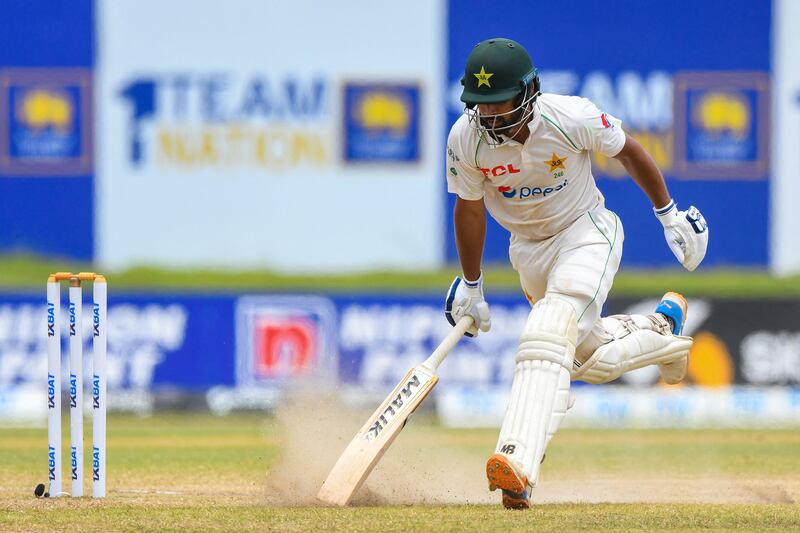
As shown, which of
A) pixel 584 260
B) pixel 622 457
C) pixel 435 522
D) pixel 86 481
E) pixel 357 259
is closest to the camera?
pixel 435 522

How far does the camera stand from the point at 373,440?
5.46 metres

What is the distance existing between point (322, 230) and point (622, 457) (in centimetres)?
563

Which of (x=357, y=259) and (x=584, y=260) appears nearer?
(x=584, y=260)

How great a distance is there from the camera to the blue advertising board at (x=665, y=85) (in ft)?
44.0

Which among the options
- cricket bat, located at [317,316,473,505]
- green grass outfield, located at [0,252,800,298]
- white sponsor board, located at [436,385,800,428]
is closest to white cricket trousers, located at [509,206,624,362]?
cricket bat, located at [317,316,473,505]

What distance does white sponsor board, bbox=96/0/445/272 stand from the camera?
1328cm

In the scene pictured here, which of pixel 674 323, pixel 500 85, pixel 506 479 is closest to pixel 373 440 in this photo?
pixel 506 479

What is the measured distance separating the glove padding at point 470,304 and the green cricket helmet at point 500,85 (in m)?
0.76

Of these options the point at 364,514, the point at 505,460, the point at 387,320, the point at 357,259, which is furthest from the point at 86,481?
the point at 357,259

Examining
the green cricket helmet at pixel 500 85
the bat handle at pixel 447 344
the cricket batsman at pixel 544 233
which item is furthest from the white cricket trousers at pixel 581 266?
the green cricket helmet at pixel 500 85

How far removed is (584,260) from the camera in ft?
18.4

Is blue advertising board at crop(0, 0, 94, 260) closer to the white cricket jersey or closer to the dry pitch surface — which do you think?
the dry pitch surface

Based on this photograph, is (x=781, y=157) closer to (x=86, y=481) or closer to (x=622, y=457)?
(x=622, y=457)

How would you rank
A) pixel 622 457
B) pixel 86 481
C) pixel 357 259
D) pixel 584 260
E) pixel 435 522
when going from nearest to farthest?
pixel 435 522, pixel 584 260, pixel 86 481, pixel 622 457, pixel 357 259
